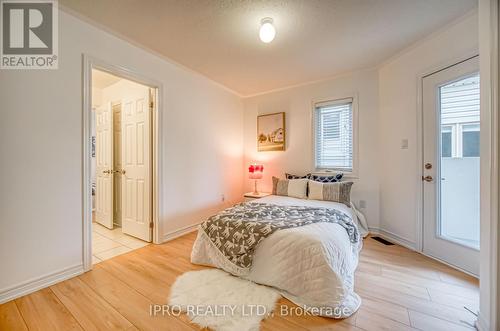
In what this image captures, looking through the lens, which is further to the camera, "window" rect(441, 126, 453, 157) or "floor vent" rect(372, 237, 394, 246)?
"floor vent" rect(372, 237, 394, 246)

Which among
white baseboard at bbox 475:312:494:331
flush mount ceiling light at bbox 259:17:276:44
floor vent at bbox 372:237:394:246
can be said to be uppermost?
flush mount ceiling light at bbox 259:17:276:44

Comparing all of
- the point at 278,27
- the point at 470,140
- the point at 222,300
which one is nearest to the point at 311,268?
the point at 222,300

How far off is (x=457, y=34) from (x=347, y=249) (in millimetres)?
2446

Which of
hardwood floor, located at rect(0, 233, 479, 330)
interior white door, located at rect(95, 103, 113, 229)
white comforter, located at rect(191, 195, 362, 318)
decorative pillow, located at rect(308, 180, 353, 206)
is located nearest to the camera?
hardwood floor, located at rect(0, 233, 479, 330)

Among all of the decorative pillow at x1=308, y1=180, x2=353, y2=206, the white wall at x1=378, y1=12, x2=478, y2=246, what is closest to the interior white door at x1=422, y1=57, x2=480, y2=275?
the white wall at x1=378, y1=12, x2=478, y2=246

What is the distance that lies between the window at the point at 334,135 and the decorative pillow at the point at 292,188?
60cm

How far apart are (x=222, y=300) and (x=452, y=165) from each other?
2.66 metres

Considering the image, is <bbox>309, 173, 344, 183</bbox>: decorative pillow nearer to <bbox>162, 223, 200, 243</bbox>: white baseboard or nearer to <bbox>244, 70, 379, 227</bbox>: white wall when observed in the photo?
<bbox>244, 70, 379, 227</bbox>: white wall

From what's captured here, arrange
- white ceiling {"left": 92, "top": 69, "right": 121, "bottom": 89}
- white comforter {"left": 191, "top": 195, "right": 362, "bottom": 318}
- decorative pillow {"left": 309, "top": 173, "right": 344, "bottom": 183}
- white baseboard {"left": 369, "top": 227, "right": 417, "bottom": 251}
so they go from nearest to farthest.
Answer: white comforter {"left": 191, "top": 195, "right": 362, "bottom": 318}, white baseboard {"left": 369, "top": 227, "right": 417, "bottom": 251}, white ceiling {"left": 92, "top": 69, "right": 121, "bottom": 89}, decorative pillow {"left": 309, "top": 173, "right": 344, "bottom": 183}

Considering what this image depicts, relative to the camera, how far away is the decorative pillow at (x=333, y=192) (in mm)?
2980

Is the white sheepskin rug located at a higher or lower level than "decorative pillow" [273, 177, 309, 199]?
lower

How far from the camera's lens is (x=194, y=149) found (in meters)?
3.34

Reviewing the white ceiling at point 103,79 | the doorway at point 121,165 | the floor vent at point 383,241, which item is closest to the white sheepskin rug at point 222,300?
the doorway at point 121,165

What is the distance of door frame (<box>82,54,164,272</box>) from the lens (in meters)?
2.08
